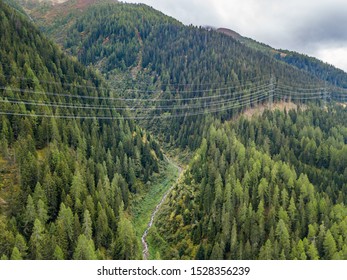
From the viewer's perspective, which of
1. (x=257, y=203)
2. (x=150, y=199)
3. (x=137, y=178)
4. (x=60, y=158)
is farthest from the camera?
(x=137, y=178)

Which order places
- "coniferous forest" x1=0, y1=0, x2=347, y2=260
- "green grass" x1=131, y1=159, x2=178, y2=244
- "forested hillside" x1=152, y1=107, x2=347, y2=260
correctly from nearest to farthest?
"coniferous forest" x1=0, y1=0, x2=347, y2=260, "forested hillside" x1=152, y1=107, x2=347, y2=260, "green grass" x1=131, y1=159, x2=178, y2=244

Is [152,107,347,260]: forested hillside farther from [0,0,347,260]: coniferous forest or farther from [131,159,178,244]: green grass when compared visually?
[131,159,178,244]: green grass

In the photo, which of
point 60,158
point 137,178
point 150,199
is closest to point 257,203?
point 150,199

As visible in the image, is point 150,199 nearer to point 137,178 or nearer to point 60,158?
point 137,178

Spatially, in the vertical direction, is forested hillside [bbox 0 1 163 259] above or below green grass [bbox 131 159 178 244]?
above

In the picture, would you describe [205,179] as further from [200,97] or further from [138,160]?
[200,97]

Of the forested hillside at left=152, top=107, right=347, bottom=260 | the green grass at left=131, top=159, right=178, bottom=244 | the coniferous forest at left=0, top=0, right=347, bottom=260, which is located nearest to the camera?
the coniferous forest at left=0, top=0, right=347, bottom=260

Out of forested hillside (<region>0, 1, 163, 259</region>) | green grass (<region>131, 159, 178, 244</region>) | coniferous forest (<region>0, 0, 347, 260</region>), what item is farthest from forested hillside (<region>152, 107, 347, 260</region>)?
forested hillside (<region>0, 1, 163, 259</region>)

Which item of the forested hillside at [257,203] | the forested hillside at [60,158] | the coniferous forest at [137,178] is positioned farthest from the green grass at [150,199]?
the forested hillside at [257,203]
